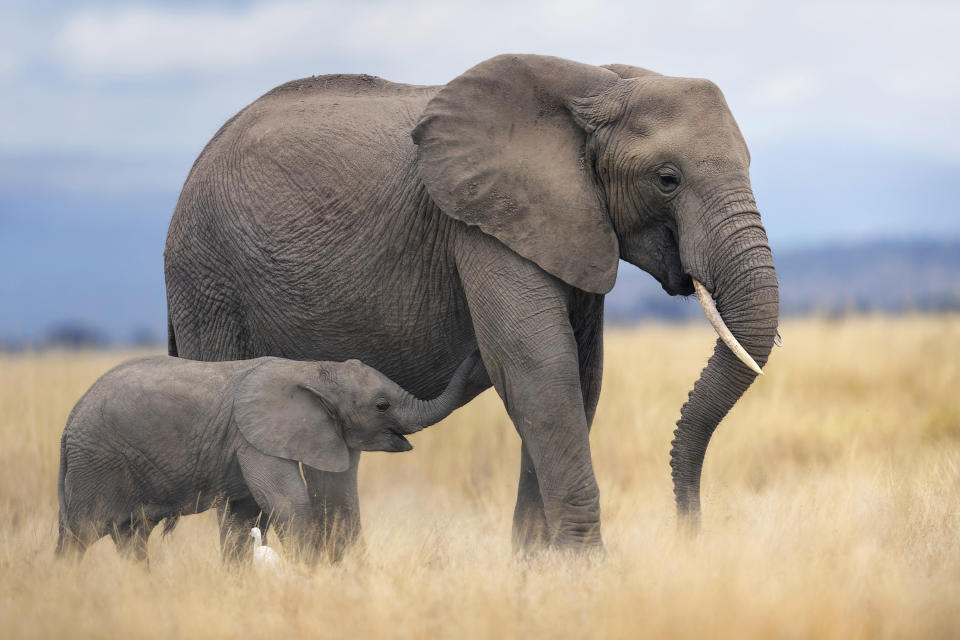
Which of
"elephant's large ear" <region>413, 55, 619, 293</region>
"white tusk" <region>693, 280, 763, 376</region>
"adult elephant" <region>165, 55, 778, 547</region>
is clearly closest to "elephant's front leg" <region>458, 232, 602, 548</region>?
"adult elephant" <region>165, 55, 778, 547</region>

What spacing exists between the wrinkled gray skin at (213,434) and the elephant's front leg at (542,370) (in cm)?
46

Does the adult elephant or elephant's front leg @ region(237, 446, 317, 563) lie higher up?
the adult elephant

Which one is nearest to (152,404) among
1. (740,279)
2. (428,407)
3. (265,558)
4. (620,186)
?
(265,558)

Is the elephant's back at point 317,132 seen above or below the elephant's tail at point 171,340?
above

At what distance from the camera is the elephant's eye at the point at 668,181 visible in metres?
5.93

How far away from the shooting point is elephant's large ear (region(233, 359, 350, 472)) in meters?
6.35

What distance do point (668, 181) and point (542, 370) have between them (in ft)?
3.69

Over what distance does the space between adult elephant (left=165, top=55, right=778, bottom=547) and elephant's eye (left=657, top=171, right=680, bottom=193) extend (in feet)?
0.04

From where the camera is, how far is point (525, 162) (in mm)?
6234

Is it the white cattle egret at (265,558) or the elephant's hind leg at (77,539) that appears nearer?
the white cattle egret at (265,558)

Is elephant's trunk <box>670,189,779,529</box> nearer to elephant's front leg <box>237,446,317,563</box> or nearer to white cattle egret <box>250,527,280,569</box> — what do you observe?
elephant's front leg <box>237,446,317,563</box>

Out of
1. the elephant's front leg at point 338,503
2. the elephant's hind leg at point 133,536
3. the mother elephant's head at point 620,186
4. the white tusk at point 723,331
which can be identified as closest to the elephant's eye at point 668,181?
the mother elephant's head at point 620,186

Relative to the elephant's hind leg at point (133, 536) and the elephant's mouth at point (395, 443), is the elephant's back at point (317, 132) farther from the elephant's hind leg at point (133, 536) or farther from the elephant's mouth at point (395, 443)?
the elephant's hind leg at point (133, 536)

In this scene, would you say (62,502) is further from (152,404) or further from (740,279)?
(740,279)
